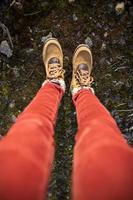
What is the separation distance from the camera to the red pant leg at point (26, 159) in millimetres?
1245

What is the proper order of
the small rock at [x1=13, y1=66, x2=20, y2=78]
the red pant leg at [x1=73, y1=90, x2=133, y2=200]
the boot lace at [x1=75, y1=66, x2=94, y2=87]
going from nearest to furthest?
the red pant leg at [x1=73, y1=90, x2=133, y2=200] → the boot lace at [x1=75, y1=66, x2=94, y2=87] → the small rock at [x1=13, y1=66, x2=20, y2=78]

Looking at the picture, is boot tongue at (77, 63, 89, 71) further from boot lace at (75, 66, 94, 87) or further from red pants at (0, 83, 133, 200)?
red pants at (0, 83, 133, 200)

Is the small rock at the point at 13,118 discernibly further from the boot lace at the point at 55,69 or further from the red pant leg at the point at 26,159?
the red pant leg at the point at 26,159

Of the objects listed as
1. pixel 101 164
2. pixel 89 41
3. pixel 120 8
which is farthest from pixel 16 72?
pixel 101 164

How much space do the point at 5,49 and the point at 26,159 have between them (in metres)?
1.57

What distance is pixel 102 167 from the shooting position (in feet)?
4.25

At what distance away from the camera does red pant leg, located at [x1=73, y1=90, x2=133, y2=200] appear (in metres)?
1.24

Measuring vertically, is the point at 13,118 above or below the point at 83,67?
below

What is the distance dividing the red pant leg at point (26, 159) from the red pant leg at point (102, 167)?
124 mm

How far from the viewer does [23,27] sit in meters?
2.81

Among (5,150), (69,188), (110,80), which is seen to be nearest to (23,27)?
(110,80)

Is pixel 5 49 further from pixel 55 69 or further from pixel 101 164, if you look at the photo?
pixel 101 164

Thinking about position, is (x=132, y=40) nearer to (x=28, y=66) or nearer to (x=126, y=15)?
(x=126, y=15)

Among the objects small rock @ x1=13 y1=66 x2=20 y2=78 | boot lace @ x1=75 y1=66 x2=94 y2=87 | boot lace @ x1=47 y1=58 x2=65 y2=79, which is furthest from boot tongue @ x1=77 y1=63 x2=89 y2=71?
small rock @ x1=13 y1=66 x2=20 y2=78
